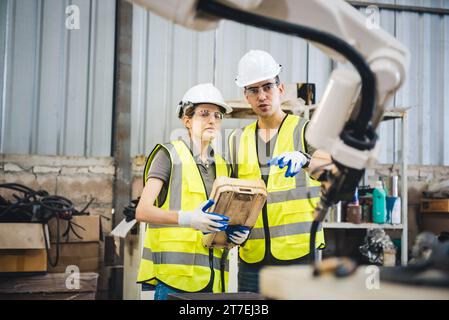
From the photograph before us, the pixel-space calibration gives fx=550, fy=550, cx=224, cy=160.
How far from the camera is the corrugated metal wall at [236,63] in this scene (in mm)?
3918

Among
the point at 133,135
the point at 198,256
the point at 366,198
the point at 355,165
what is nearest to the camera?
the point at 355,165

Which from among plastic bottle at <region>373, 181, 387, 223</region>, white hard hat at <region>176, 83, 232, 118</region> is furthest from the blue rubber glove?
plastic bottle at <region>373, 181, 387, 223</region>

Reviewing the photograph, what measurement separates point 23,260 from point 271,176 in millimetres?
1610

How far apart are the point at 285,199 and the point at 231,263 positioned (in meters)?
0.96

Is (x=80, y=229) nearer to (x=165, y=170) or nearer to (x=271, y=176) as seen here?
(x=165, y=170)

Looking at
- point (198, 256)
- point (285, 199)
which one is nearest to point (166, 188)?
point (198, 256)

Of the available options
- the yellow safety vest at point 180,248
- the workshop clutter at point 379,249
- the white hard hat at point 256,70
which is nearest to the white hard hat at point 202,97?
the white hard hat at point 256,70

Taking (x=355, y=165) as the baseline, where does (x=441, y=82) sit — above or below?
above

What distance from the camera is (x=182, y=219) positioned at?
6.59 ft

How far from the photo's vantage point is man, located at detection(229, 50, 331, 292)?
6.97 feet

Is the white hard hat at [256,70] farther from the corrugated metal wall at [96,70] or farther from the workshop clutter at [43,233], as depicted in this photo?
the corrugated metal wall at [96,70]

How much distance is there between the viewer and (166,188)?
2.13m

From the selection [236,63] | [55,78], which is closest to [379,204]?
[236,63]
